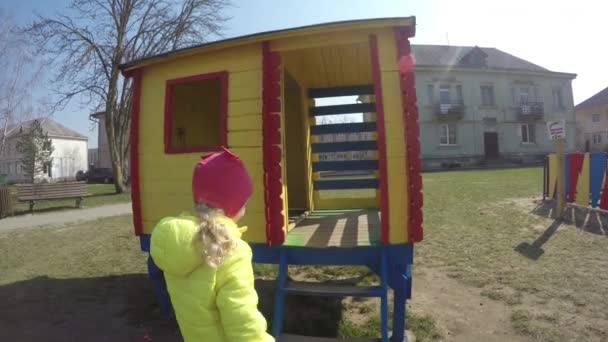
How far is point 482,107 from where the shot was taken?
116ft

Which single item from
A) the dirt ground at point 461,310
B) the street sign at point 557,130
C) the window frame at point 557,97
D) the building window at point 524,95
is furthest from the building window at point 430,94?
the dirt ground at point 461,310

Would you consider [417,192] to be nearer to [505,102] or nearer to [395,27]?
[395,27]

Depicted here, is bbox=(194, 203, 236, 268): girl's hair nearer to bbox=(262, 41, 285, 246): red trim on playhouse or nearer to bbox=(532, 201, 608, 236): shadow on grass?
bbox=(262, 41, 285, 246): red trim on playhouse

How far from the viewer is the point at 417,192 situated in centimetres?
354

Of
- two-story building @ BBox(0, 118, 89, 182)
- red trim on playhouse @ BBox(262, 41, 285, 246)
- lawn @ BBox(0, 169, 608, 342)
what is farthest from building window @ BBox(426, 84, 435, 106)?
two-story building @ BBox(0, 118, 89, 182)

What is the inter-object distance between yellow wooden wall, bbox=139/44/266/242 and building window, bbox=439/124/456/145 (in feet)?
109

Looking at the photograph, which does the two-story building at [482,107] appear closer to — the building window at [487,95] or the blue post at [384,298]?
the building window at [487,95]

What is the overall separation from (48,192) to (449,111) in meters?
30.5

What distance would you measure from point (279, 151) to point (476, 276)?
3.63 m

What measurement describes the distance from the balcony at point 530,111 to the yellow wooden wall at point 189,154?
38096 millimetres

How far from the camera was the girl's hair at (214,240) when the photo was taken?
1.60 m

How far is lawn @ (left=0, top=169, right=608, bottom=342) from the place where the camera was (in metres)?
4.14

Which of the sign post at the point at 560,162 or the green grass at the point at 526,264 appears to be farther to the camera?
the sign post at the point at 560,162

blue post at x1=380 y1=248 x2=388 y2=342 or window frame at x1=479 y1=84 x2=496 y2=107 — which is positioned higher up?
window frame at x1=479 y1=84 x2=496 y2=107
